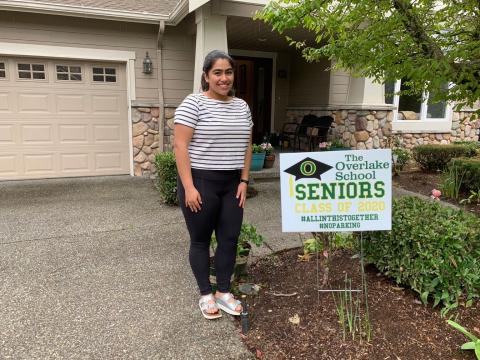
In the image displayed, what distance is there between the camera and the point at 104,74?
6797mm

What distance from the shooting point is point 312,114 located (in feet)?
29.5

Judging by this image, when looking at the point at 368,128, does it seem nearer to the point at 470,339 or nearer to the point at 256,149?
the point at 256,149

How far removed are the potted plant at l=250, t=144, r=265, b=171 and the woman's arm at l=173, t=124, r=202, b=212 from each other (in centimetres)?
437

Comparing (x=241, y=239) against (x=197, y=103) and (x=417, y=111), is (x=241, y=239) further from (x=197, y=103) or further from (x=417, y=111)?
(x=417, y=111)

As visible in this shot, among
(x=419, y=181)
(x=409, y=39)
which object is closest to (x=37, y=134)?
(x=409, y=39)

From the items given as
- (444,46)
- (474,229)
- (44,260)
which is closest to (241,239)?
(474,229)

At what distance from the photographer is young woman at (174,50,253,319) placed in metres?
2.24

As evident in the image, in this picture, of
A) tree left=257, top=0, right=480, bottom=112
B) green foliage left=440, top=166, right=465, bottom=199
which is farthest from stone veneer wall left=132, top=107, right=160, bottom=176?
green foliage left=440, top=166, right=465, bottom=199

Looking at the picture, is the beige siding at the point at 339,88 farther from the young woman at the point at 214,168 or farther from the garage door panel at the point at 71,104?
the young woman at the point at 214,168

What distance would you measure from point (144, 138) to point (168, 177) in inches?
88.5

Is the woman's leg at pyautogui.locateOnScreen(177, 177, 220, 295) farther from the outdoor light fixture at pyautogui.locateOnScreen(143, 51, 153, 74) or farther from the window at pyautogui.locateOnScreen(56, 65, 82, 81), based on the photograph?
the window at pyautogui.locateOnScreen(56, 65, 82, 81)

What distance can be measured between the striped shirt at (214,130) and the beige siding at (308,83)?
6653 millimetres

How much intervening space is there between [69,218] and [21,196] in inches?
60.7

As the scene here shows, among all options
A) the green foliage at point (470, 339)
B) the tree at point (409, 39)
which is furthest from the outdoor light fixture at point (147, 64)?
the green foliage at point (470, 339)
